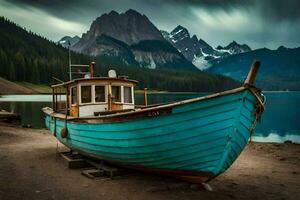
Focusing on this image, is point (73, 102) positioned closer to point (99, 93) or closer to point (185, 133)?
point (99, 93)

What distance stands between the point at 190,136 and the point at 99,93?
18.7 feet

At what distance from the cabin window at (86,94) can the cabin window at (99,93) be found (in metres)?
0.24

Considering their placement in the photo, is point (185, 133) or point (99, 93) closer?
point (185, 133)

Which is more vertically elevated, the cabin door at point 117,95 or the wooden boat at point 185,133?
the cabin door at point 117,95

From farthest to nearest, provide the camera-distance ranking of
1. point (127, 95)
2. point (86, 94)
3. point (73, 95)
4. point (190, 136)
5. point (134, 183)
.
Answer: point (127, 95) < point (73, 95) < point (86, 94) < point (134, 183) < point (190, 136)

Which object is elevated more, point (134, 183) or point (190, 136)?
point (190, 136)

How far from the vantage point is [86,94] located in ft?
45.2

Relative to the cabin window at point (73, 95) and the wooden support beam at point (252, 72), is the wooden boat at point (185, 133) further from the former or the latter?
the cabin window at point (73, 95)

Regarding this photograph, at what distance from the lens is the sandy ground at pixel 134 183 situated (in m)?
10.0

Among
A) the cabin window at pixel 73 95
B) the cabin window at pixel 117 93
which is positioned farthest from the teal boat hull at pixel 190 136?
the cabin window at pixel 73 95

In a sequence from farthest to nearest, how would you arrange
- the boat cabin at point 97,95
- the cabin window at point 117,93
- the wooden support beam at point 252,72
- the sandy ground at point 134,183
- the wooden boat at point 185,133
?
the cabin window at point 117,93 → the boat cabin at point 97,95 → the sandy ground at point 134,183 → the wooden boat at point 185,133 → the wooden support beam at point 252,72

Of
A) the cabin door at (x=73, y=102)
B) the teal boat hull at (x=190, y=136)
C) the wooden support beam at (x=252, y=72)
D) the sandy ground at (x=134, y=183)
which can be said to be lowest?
the sandy ground at (x=134, y=183)

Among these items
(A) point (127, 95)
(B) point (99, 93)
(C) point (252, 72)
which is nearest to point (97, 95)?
(B) point (99, 93)

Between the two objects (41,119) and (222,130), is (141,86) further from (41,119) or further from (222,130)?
(222,130)
